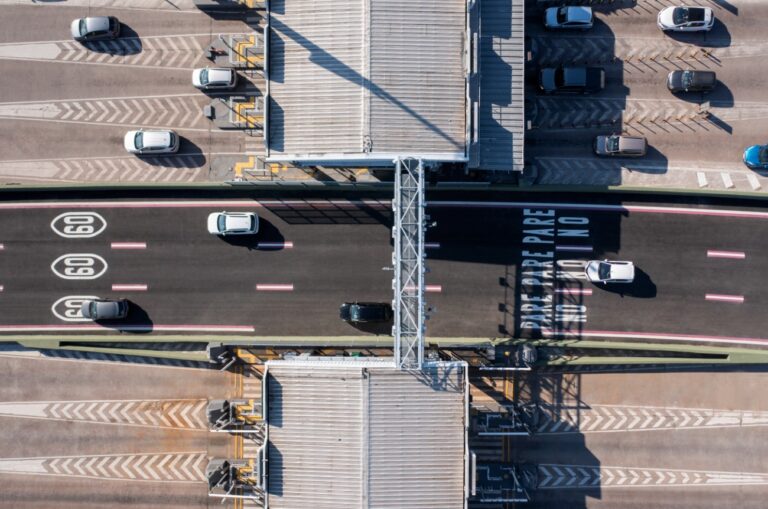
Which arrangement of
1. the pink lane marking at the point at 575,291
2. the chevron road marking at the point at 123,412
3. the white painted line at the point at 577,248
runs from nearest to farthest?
the pink lane marking at the point at 575,291, the white painted line at the point at 577,248, the chevron road marking at the point at 123,412

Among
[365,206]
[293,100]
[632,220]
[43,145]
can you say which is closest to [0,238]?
[43,145]

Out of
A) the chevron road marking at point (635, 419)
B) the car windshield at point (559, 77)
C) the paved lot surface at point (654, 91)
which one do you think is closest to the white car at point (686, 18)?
the paved lot surface at point (654, 91)

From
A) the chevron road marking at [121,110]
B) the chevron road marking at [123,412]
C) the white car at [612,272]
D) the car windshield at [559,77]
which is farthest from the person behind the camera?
the chevron road marking at [121,110]

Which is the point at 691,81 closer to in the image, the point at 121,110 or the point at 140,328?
the point at 121,110

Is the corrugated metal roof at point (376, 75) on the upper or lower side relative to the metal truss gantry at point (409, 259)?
upper

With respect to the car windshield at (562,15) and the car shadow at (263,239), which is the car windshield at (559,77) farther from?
the car shadow at (263,239)

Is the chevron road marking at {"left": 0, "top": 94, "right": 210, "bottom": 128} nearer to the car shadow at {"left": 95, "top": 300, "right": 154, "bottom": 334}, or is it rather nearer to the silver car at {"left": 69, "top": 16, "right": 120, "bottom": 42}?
the silver car at {"left": 69, "top": 16, "right": 120, "bottom": 42}

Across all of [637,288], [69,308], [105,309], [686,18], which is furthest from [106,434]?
[686,18]
